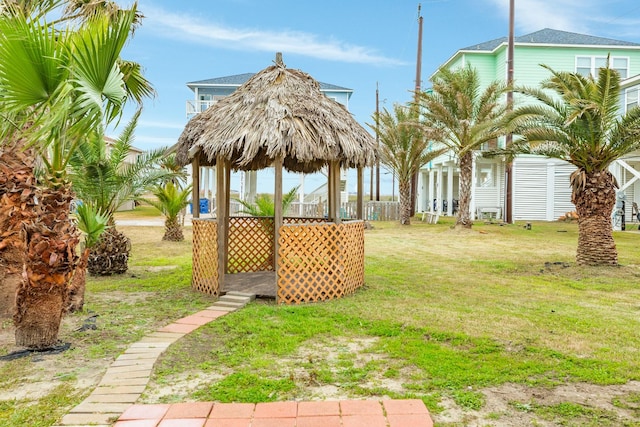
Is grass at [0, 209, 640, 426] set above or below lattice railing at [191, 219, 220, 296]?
below

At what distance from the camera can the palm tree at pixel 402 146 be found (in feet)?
81.1

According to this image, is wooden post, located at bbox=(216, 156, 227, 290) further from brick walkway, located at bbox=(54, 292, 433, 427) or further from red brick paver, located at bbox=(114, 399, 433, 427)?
red brick paver, located at bbox=(114, 399, 433, 427)

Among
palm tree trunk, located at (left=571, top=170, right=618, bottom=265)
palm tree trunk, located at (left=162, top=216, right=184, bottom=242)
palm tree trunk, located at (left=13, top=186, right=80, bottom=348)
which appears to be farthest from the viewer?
palm tree trunk, located at (left=162, top=216, right=184, bottom=242)

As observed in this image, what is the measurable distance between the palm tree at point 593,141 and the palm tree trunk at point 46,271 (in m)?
9.81

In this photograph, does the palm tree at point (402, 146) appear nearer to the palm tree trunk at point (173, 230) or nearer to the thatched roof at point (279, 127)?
the palm tree trunk at point (173, 230)

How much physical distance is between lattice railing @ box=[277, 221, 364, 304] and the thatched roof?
1.21 meters

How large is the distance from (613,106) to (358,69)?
93.2 feet

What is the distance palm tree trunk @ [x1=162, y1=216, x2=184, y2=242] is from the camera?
16938mm

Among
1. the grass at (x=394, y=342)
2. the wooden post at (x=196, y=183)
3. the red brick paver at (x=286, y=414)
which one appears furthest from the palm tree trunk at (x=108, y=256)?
the red brick paver at (x=286, y=414)

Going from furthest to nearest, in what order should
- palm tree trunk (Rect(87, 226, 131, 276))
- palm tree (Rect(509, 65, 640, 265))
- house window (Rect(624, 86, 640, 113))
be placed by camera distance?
1. house window (Rect(624, 86, 640, 113))
2. palm tree (Rect(509, 65, 640, 265))
3. palm tree trunk (Rect(87, 226, 131, 276))

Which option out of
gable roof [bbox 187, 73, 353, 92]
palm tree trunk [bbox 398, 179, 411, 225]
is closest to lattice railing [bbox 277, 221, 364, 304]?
palm tree trunk [bbox 398, 179, 411, 225]

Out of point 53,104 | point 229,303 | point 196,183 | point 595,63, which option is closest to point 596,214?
point 229,303

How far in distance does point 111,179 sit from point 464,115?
1558 centimetres

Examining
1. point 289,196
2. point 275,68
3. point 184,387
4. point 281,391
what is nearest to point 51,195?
point 184,387
